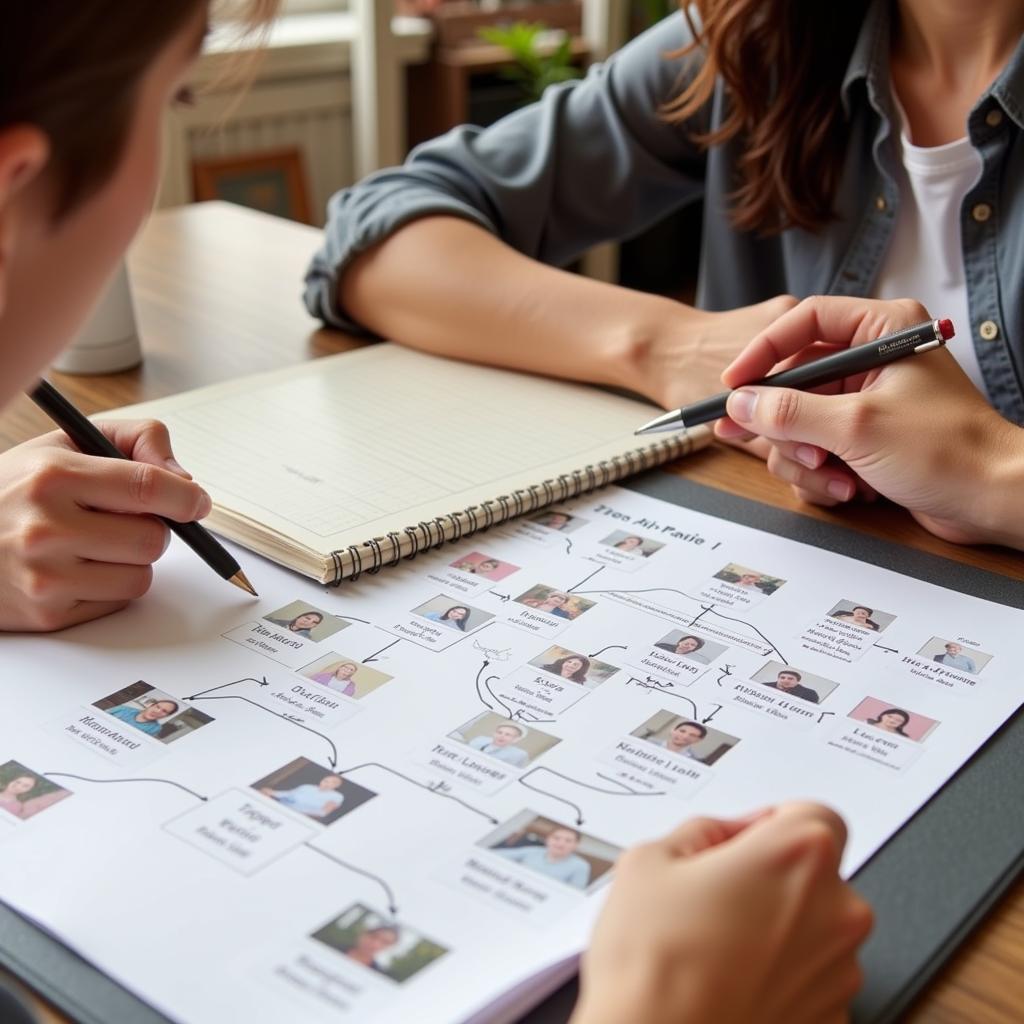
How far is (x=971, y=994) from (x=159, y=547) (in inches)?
18.5

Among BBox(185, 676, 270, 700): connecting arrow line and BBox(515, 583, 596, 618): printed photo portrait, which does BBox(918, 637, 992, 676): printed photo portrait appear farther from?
BBox(185, 676, 270, 700): connecting arrow line

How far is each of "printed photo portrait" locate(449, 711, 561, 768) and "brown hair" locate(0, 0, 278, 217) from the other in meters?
0.30

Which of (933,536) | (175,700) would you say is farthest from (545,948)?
(933,536)

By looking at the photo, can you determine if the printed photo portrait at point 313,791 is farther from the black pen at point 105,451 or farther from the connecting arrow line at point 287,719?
the black pen at point 105,451

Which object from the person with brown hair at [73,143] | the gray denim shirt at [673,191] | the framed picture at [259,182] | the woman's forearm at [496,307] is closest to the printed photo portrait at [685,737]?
the person with brown hair at [73,143]

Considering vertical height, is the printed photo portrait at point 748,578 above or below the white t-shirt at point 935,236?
below

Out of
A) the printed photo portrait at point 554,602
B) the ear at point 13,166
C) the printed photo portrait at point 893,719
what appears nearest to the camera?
the ear at point 13,166

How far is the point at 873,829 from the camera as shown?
1.77 ft

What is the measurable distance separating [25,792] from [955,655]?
467mm

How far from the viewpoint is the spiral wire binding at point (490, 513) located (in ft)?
2.43

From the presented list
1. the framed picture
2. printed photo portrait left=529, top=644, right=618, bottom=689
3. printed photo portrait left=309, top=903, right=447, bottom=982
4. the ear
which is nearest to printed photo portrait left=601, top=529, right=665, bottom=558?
printed photo portrait left=529, top=644, right=618, bottom=689

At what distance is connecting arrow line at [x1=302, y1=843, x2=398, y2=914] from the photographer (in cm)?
49

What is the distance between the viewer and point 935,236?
1119mm

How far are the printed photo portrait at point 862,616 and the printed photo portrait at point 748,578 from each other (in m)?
0.04
